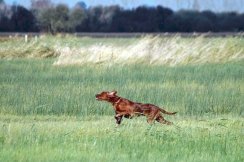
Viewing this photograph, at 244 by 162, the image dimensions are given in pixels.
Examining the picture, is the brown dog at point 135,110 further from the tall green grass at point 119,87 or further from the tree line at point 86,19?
the tree line at point 86,19

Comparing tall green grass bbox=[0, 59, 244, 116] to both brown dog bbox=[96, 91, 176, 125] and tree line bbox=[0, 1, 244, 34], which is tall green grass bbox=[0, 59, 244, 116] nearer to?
brown dog bbox=[96, 91, 176, 125]

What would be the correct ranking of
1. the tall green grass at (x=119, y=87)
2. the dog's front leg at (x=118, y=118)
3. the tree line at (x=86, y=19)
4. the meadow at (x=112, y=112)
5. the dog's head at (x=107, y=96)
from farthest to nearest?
the tree line at (x=86, y=19)
the tall green grass at (x=119, y=87)
the dog's head at (x=107, y=96)
the dog's front leg at (x=118, y=118)
the meadow at (x=112, y=112)

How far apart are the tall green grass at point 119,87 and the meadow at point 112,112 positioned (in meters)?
0.02

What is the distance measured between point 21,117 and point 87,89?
331 cm

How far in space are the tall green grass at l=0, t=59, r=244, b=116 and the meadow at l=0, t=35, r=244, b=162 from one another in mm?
19

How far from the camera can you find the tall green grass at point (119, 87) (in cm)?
1312

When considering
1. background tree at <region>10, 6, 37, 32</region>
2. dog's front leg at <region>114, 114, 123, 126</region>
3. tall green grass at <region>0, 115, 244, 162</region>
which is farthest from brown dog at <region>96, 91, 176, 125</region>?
background tree at <region>10, 6, 37, 32</region>

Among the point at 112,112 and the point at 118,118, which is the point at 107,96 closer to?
the point at 118,118

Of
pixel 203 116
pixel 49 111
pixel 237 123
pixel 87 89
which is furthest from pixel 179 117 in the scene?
pixel 87 89

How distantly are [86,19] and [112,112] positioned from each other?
1573 inches

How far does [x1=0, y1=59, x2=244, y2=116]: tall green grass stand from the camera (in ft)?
43.0

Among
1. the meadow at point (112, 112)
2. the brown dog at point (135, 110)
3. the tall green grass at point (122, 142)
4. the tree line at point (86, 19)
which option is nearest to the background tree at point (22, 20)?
the tree line at point (86, 19)

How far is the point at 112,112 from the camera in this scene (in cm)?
1289

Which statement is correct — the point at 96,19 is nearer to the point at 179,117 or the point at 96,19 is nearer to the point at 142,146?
the point at 179,117
